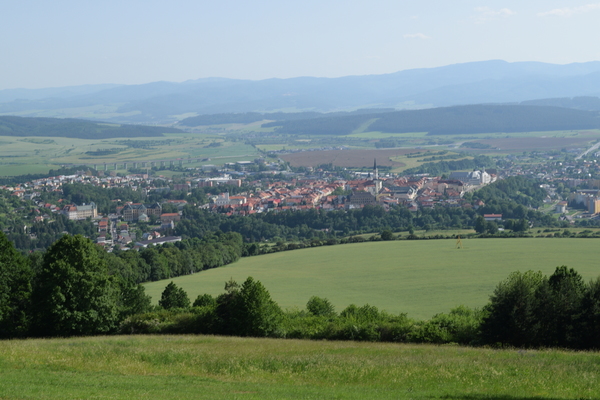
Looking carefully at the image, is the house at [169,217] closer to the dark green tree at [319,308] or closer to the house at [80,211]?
the house at [80,211]

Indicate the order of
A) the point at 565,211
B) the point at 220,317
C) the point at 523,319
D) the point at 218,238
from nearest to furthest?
the point at 523,319
the point at 220,317
the point at 218,238
the point at 565,211

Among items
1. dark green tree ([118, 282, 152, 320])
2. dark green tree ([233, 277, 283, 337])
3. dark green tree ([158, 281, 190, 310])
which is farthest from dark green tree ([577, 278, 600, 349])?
dark green tree ([158, 281, 190, 310])

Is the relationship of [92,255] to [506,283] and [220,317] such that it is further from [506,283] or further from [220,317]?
[506,283]

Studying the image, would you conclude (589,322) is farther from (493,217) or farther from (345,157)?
(345,157)

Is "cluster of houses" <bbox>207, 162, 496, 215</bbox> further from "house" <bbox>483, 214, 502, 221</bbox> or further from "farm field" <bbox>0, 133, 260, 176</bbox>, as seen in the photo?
"farm field" <bbox>0, 133, 260, 176</bbox>

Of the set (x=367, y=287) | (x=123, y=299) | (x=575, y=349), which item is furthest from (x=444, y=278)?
(x=575, y=349)

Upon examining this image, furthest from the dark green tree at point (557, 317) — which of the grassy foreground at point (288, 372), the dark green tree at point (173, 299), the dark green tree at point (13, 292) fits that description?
the dark green tree at point (173, 299)
